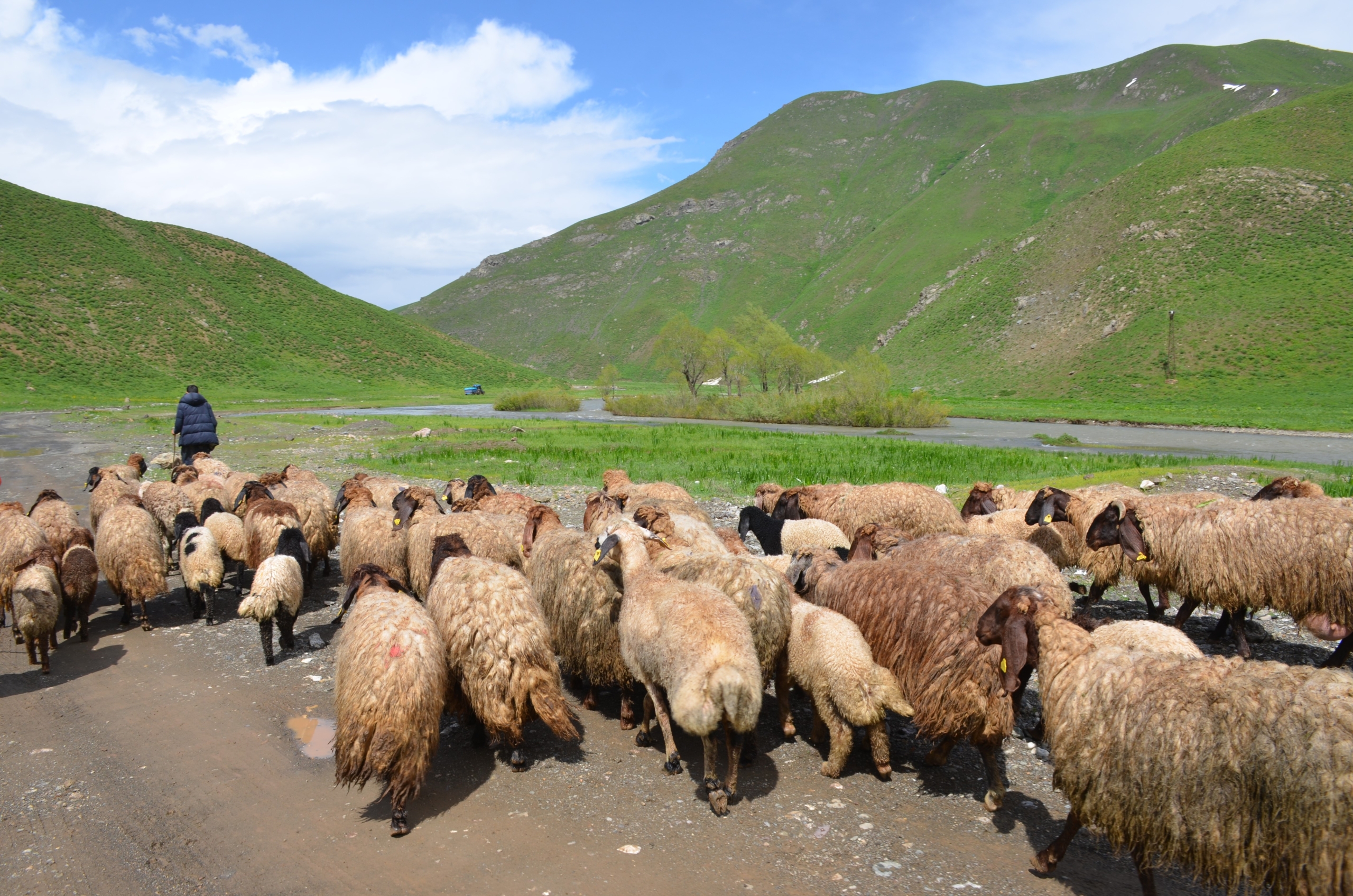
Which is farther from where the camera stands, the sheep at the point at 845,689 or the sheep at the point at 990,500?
the sheep at the point at 990,500

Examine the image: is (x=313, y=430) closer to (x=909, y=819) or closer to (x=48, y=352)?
(x=909, y=819)

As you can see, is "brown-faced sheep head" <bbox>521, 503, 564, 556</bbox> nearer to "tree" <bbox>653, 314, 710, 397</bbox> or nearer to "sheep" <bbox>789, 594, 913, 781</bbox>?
"sheep" <bbox>789, 594, 913, 781</bbox>

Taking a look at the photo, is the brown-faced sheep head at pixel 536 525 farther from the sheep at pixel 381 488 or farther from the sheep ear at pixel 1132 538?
the sheep ear at pixel 1132 538

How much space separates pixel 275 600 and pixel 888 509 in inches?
355

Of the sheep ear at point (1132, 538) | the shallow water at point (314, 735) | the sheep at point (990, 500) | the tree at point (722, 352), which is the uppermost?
the tree at point (722, 352)

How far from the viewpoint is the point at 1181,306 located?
72125mm

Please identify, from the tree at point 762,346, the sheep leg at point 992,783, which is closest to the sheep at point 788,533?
the sheep leg at point 992,783

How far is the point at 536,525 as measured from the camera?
10.0m

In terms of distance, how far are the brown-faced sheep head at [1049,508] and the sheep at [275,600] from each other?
10084 mm

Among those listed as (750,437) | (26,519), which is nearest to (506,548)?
(26,519)

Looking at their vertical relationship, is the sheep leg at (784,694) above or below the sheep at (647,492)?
below

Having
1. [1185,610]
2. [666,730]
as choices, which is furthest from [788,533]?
[666,730]

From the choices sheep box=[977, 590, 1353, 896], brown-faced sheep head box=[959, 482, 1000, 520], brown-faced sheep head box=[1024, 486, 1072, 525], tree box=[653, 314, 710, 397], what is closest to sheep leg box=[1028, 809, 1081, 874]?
sheep box=[977, 590, 1353, 896]

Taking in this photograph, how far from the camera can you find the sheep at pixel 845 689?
6.29 m
